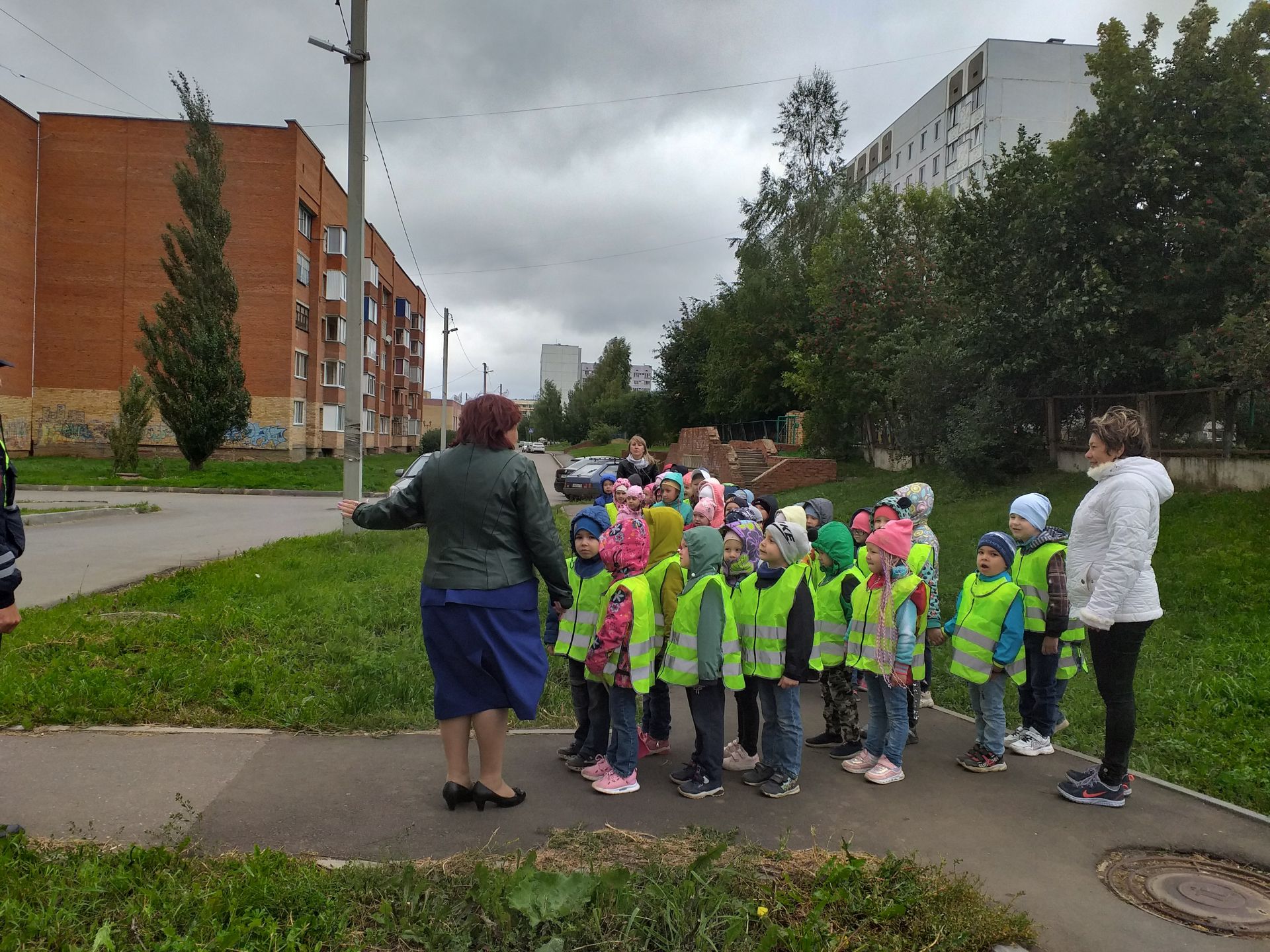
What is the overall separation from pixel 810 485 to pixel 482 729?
73.2 ft

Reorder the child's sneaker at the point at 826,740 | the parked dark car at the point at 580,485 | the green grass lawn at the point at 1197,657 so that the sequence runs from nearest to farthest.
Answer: the green grass lawn at the point at 1197,657 → the child's sneaker at the point at 826,740 → the parked dark car at the point at 580,485

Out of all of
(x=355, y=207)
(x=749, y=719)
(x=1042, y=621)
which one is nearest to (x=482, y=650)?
(x=749, y=719)

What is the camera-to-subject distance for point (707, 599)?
15.0ft

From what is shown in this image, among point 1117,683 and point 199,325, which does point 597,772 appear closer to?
point 1117,683

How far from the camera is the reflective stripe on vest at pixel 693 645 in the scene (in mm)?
4469

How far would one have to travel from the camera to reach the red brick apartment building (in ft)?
118

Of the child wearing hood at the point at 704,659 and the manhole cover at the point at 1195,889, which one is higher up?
the child wearing hood at the point at 704,659

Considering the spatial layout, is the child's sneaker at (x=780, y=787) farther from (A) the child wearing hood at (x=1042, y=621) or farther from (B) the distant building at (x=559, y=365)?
(B) the distant building at (x=559, y=365)

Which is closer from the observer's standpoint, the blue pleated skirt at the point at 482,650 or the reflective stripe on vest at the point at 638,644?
the blue pleated skirt at the point at 482,650

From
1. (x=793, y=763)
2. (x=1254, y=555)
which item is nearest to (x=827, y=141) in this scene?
(x=1254, y=555)

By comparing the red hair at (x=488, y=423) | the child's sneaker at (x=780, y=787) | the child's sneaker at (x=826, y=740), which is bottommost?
Answer: the child's sneaker at (x=826, y=740)

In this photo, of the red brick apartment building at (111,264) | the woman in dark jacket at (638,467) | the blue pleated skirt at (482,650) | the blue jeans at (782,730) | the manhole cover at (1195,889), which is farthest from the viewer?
the red brick apartment building at (111,264)

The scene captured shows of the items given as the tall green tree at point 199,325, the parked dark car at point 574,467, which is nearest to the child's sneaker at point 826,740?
the parked dark car at point 574,467

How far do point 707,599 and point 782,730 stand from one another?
799 millimetres
